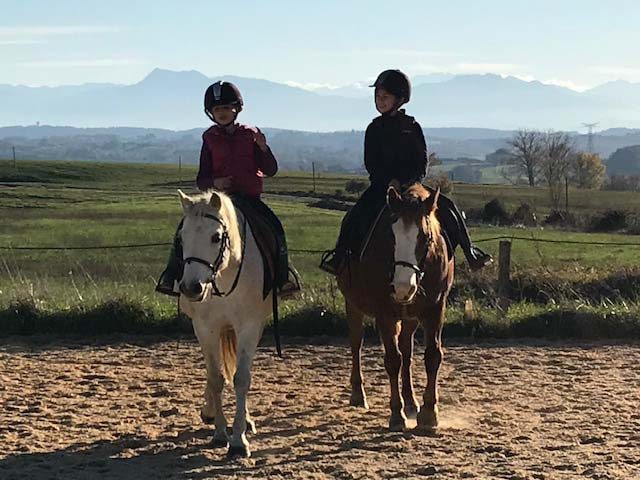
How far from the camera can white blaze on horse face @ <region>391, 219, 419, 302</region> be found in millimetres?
5707

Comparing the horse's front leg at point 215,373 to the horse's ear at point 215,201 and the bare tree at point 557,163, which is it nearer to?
the horse's ear at point 215,201

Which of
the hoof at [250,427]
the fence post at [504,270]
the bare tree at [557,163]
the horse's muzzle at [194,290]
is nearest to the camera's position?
the horse's muzzle at [194,290]

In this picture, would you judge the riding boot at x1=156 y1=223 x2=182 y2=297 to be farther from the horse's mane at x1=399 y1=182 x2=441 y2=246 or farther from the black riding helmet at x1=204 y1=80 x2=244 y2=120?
the horse's mane at x1=399 y1=182 x2=441 y2=246

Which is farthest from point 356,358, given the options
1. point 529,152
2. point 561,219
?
point 529,152

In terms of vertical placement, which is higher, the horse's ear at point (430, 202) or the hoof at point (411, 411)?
the horse's ear at point (430, 202)

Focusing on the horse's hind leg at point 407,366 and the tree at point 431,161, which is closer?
the horse's hind leg at point 407,366

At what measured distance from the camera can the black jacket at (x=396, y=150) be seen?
22.4ft

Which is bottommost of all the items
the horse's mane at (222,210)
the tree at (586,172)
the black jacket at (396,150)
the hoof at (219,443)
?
the hoof at (219,443)

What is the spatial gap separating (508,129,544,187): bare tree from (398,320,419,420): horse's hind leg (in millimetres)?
80229

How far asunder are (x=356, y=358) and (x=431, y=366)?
112 centimetres

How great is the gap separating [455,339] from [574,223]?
31628 mm

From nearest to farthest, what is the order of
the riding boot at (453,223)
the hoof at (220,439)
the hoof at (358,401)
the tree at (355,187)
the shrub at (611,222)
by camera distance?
the hoof at (220,439) < the riding boot at (453,223) < the hoof at (358,401) < the shrub at (611,222) < the tree at (355,187)

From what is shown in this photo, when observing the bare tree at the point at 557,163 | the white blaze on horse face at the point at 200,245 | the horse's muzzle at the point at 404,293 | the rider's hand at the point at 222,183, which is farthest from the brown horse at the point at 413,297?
the bare tree at the point at 557,163

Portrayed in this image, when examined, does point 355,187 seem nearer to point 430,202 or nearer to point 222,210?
point 430,202
